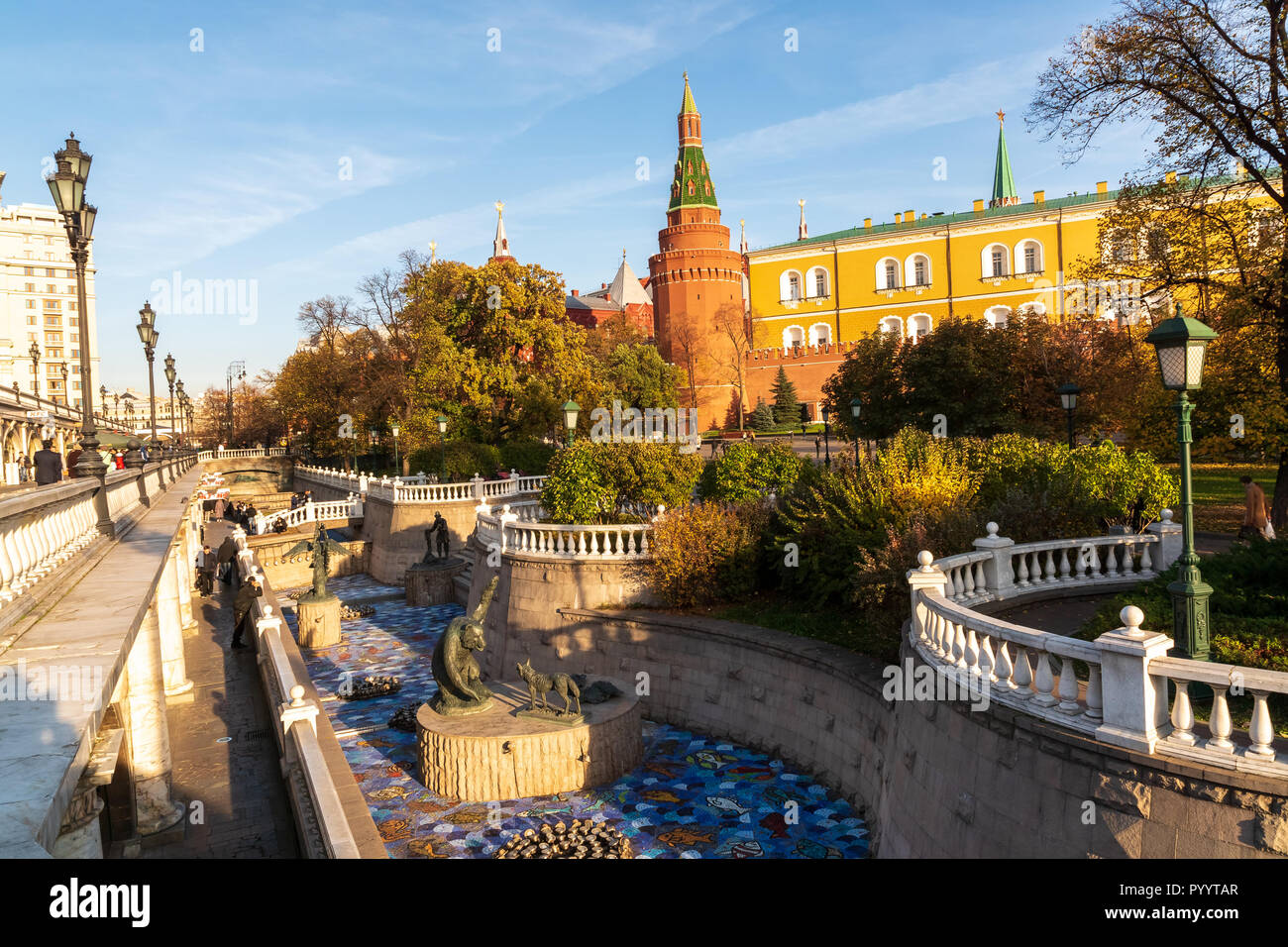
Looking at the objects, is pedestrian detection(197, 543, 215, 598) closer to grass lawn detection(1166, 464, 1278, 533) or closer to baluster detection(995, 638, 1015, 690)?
baluster detection(995, 638, 1015, 690)

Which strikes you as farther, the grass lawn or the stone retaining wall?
the grass lawn

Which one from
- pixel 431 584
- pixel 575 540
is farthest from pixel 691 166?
pixel 575 540

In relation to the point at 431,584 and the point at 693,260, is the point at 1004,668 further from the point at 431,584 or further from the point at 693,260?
the point at 693,260

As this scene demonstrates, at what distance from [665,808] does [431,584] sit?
16.0m

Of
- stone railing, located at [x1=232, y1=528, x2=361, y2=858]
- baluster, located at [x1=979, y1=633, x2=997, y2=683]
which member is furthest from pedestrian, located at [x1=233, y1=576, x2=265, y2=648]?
baluster, located at [x1=979, y1=633, x2=997, y2=683]

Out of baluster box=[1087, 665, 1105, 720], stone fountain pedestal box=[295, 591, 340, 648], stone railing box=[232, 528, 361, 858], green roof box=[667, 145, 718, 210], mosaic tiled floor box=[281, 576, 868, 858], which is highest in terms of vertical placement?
green roof box=[667, 145, 718, 210]

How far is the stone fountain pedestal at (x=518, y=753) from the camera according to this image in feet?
37.1

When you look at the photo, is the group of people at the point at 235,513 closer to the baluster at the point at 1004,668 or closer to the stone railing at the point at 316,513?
the stone railing at the point at 316,513

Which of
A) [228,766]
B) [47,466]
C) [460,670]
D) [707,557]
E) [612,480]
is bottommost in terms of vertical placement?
[228,766]

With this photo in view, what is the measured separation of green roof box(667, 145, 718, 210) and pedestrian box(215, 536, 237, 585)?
169 ft

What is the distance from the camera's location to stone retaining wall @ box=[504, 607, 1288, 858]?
5.09 metres

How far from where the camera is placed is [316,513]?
34344 mm

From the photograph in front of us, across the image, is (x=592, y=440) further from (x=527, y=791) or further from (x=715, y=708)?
(x=527, y=791)

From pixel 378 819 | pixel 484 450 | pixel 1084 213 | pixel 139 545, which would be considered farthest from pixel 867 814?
pixel 1084 213
